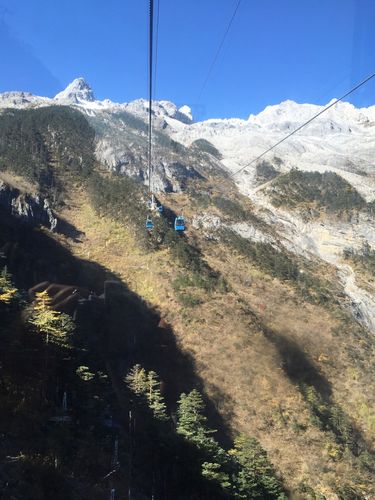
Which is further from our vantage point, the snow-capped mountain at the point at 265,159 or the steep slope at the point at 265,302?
the snow-capped mountain at the point at 265,159

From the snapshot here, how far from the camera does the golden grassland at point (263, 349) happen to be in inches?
1235

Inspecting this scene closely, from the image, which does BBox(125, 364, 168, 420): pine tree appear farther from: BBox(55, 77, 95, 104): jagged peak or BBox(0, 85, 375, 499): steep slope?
BBox(55, 77, 95, 104): jagged peak

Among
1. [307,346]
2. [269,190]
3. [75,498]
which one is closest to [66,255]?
[307,346]

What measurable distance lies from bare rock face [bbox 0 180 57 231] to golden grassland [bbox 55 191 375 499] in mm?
3982

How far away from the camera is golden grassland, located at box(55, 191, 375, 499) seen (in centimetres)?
3138

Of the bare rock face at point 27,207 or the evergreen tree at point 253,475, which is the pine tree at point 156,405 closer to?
the evergreen tree at point 253,475

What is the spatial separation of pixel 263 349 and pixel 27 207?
32.5 metres

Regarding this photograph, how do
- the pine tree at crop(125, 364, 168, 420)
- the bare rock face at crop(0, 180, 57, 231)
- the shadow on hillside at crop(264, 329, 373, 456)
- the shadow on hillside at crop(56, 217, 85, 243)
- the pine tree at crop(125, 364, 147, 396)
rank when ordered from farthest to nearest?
the shadow on hillside at crop(56, 217, 85, 243), the bare rock face at crop(0, 180, 57, 231), the shadow on hillside at crop(264, 329, 373, 456), the pine tree at crop(125, 364, 147, 396), the pine tree at crop(125, 364, 168, 420)

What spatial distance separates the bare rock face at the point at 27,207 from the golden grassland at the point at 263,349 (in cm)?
398

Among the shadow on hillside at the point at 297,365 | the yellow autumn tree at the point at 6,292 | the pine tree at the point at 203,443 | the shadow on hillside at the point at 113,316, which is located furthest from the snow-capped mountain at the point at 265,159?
the yellow autumn tree at the point at 6,292

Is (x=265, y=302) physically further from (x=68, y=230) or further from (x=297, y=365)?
(x=68, y=230)

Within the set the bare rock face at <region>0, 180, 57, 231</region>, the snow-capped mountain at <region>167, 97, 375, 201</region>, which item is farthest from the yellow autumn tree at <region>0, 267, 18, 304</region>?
the snow-capped mountain at <region>167, 97, 375, 201</region>

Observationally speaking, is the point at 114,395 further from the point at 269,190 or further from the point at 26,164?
the point at 269,190

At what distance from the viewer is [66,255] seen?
4631cm
